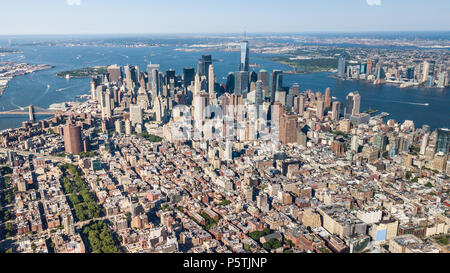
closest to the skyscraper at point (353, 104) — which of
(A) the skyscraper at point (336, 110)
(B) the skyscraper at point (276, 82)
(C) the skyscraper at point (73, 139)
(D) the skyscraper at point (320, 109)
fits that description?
(A) the skyscraper at point (336, 110)

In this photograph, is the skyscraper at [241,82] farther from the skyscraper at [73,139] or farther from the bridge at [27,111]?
the skyscraper at [73,139]

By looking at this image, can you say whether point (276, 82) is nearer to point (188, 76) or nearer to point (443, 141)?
point (188, 76)

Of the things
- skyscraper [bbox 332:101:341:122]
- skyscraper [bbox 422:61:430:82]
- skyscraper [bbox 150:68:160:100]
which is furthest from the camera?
skyscraper [bbox 422:61:430:82]

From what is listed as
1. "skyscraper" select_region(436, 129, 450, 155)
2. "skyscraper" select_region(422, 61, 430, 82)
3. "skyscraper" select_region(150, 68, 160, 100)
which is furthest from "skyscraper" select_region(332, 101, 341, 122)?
"skyscraper" select_region(422, 61, 430, 82)

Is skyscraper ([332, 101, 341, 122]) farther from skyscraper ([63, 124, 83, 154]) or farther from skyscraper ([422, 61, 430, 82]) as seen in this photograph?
skyscraper ([422, 61, 430, 82])

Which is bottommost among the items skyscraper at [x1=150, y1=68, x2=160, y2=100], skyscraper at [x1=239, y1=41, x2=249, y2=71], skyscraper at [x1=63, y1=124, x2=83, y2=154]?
skyscraper at [x1=63, y1=124, x2=83, y2=154]

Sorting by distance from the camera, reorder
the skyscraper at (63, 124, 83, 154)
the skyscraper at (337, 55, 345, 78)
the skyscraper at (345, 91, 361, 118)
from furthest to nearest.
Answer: the skyscraper at (337, 55, 345, 78) → the skyscraper at (345, 91, 361, 118) → the skyscraper at (63, 124, 83, 154)

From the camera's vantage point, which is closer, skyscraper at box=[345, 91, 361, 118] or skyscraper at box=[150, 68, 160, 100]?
skyscraper at box=[345, 91, 361, 118]

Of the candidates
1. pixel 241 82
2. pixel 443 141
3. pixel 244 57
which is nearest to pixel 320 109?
pixel 241 82
